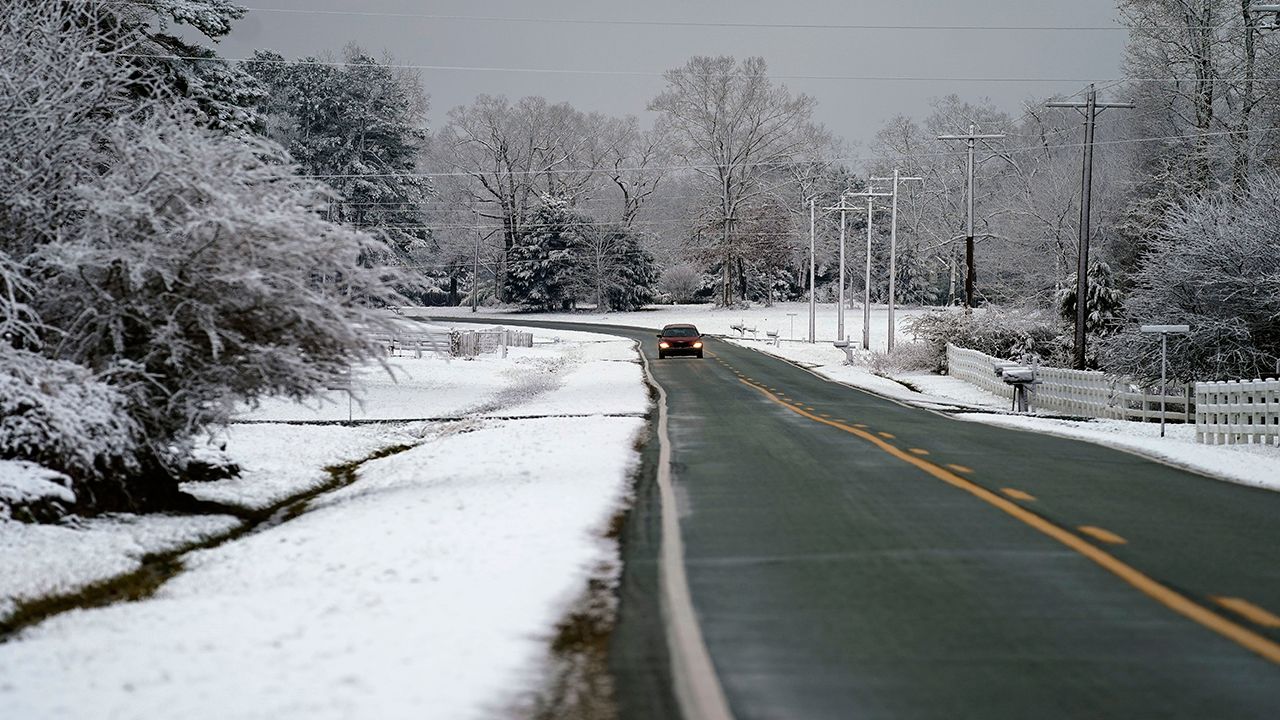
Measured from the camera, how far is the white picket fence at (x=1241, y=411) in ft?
68.9

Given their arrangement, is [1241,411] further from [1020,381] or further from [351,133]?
[351,133]

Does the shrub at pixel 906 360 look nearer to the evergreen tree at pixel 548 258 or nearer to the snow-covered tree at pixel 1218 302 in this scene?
the snow-covered tree at pixel 1218 302

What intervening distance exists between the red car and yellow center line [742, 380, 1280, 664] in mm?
41674

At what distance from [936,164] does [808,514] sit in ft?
319

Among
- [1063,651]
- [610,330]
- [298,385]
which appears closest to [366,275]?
[298,385]

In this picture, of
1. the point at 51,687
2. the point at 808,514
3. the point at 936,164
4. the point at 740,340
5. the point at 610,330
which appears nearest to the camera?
the point at 51,687

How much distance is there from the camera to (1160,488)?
41.0ft

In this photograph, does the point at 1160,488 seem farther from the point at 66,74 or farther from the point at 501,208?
the point at 501,208

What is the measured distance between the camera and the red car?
5569 cm

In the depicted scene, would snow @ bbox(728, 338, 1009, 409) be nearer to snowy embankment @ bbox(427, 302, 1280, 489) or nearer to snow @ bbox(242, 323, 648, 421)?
snowy embankment @ bbox(427, 302, 1280, 489)

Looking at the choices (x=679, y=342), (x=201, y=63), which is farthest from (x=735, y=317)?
(x=201, y=63)

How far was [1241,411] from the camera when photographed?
21.2 metres

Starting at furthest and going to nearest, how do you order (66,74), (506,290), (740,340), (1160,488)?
(506,290), (740,340), (66,74), (1160,488)

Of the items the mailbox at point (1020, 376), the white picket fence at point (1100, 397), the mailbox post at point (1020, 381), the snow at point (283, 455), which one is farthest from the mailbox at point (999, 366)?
the snow at point (283, 455)
